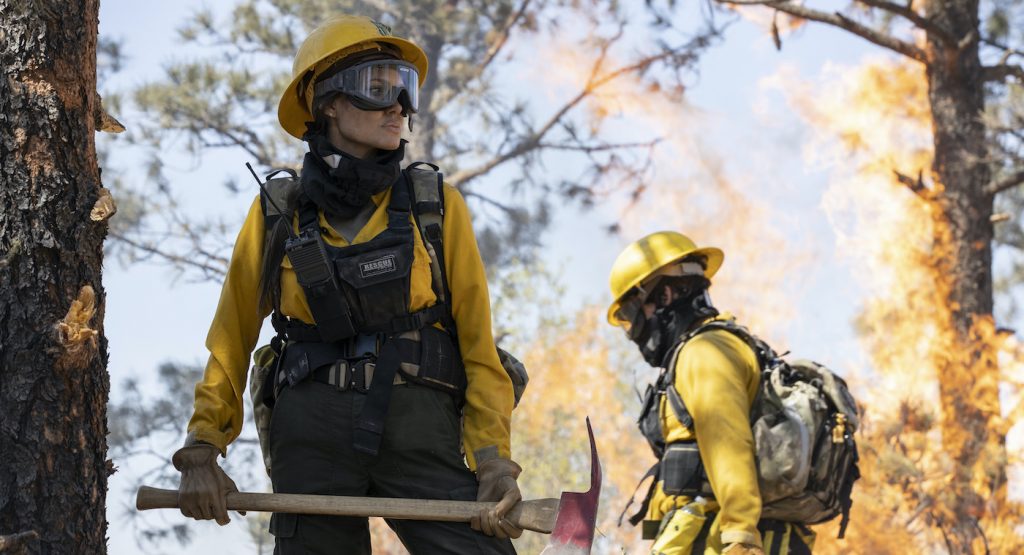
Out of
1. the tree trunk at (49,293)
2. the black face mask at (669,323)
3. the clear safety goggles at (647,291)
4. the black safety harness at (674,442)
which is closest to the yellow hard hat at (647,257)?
the clear safety goggles at (647,291)

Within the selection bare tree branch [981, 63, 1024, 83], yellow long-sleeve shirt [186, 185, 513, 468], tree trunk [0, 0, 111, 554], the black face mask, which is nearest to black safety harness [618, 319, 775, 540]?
the black face mask

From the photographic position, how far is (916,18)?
1105 centimetres

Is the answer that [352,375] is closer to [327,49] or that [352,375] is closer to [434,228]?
[434,228]

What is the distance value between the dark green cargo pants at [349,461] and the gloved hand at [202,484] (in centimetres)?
17

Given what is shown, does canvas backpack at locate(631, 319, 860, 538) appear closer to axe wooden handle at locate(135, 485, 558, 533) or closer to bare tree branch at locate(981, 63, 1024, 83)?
axe wooden handle at locate(135, 485, 558, 533)

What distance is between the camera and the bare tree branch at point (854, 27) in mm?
11352

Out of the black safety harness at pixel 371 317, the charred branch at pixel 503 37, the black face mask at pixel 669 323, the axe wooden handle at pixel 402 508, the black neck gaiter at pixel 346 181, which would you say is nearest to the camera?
the axe wooden handle at pixel 402 508

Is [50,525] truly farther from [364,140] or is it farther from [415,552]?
[364,140]

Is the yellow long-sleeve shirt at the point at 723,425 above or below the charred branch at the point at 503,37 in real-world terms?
below

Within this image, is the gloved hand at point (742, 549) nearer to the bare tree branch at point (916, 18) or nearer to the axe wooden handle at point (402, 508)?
the axe wooden handle at point (402, 508)

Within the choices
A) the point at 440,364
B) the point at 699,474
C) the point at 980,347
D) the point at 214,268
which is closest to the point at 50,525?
the point at 440,364

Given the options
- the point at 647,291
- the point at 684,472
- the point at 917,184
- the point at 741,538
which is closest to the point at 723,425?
the point at 684,472

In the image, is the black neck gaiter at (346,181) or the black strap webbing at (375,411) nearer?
the black strap webbing at (375,411)

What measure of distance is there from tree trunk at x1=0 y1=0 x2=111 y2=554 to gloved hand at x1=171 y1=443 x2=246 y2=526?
0.26 m
